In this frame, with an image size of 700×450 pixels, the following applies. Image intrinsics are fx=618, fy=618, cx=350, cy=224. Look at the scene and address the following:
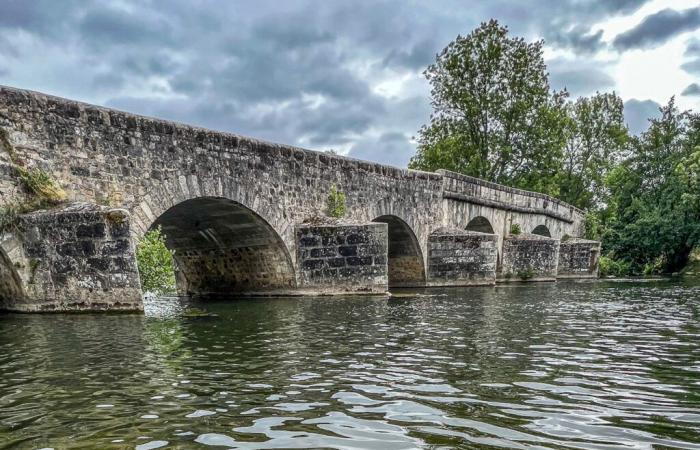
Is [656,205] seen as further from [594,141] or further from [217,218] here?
[217,218]

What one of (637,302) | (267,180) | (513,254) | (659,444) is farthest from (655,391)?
(513,254)

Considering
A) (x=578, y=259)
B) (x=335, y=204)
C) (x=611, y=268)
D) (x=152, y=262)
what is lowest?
(x=611, y=268)

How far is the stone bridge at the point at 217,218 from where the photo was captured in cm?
907

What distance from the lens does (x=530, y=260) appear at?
24.7 metres

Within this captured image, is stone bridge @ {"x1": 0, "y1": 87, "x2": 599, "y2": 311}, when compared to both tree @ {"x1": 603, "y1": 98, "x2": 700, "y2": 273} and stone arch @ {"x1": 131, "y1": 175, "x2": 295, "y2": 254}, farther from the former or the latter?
tree @ {"x1": 603, "y1": 98, "x2": 700, "y2": 273}

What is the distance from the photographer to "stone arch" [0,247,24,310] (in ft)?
29.2

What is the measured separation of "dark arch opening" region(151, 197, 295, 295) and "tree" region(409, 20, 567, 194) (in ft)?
67.3

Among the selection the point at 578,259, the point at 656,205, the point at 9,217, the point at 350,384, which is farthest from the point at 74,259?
the point at 656,205

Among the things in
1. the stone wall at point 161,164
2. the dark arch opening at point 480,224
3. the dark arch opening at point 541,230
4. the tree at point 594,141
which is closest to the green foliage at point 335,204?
the stone wall at point 161,164

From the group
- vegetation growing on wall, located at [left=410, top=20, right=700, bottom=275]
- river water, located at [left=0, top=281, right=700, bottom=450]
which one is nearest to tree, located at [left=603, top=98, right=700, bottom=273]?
vegetation growing on wall, located at [left=410, top=20, right=700, bottom=275]

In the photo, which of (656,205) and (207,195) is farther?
(656,205)

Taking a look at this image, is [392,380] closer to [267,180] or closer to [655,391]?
[655,391]

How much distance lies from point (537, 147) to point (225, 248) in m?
23.2

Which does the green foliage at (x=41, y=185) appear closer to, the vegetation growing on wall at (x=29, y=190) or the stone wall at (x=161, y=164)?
the vegetation growing on wall at (x=29, y=190)
